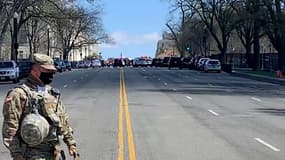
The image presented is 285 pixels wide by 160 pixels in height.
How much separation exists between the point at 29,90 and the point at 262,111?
18708 mm

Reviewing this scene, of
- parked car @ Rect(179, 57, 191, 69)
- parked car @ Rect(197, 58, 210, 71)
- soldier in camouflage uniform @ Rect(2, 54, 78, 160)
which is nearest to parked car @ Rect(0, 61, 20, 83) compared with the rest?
parked car @ Rect(197, 58, 210, 71)

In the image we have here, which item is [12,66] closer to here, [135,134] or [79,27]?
[135,134]

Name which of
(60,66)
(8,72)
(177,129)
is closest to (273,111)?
(177,129)

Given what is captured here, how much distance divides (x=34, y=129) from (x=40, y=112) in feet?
0.99

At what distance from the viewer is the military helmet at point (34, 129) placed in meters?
5.90

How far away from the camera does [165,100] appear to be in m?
29.0

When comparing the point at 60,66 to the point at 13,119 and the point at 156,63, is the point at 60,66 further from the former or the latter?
the point at 13,119

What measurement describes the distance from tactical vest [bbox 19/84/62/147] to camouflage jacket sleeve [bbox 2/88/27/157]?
5cm

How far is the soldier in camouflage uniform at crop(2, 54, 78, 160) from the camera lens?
20.1 feet

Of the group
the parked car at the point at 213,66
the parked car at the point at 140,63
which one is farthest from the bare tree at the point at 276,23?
the parked car at the point at 140,63

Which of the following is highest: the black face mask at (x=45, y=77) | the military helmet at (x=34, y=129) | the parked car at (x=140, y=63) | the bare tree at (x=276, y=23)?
the bare tree at (x=276, y=23)

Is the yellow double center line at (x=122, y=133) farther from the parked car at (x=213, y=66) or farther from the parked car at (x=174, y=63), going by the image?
the parked car at (x=174, y=63)

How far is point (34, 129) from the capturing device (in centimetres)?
589

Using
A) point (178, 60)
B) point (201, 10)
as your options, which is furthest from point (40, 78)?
point (178, 60)
